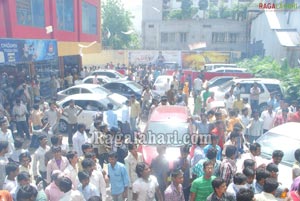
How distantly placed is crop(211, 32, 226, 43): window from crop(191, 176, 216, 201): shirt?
3830cm

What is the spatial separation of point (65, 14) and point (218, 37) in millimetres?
24344

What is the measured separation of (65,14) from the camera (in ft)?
72.3

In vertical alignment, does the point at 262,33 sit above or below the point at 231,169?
above

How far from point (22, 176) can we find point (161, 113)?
489 cm

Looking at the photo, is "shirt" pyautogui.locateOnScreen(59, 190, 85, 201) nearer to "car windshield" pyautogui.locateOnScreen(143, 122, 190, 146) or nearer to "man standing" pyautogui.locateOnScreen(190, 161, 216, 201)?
"man standing" pyautogui.locateOnScreen(190, 161, 216, 201)

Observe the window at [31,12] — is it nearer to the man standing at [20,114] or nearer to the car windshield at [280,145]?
the man standing at [20,114]

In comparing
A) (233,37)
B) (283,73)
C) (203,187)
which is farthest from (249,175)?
(233,37)

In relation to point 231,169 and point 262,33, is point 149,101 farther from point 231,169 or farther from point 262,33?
point 262,33

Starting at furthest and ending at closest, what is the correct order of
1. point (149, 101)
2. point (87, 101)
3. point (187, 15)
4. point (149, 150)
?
point (187, 15) < point (149, 101) < point (87, 101) < point (149, 150)

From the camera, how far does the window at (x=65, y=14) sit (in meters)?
20.7

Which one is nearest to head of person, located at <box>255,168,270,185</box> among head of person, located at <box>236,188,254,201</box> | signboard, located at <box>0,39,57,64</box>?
head of person, located at <box>236,188,254,201</box>

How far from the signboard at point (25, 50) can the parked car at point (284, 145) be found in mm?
9586

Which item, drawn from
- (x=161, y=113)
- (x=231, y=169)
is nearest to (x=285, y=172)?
(x=231, y=169)

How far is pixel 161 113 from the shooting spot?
9.10m
